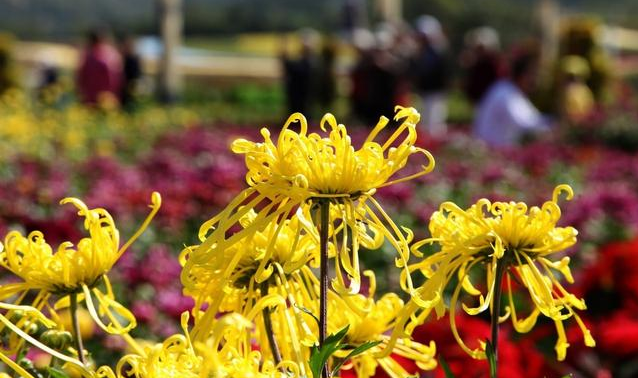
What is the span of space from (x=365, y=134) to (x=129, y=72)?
6.19m

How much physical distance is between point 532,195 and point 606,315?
10.6 feet

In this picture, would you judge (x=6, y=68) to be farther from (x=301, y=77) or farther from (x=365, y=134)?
(x=365, y=134)

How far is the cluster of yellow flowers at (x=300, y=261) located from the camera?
833 millimetres

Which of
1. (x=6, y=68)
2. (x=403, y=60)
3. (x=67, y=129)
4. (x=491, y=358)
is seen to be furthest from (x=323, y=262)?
(x=6, y=68)

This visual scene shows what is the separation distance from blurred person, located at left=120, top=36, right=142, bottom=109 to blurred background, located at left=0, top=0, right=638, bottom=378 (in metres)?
0.03

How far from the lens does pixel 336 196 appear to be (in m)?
0.86

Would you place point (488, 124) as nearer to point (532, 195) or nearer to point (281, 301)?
point (532, 195)

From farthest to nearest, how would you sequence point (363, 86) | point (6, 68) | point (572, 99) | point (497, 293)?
point (6, 68), point (363, 86), point (572, 99), point (497, 293)

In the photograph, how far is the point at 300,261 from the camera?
0.88 meters

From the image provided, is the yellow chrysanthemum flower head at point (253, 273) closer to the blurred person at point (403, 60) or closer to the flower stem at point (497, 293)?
the flower stem at point (497, 293)

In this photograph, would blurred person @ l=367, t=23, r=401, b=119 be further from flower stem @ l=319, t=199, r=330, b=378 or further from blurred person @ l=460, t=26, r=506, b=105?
flower stem @ l=319, t=199, r=330, b=378

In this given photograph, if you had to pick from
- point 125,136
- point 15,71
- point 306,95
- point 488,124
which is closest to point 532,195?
point 488,124

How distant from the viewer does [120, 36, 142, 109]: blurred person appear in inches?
575

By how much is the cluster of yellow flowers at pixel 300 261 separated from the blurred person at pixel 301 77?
13.1 m
